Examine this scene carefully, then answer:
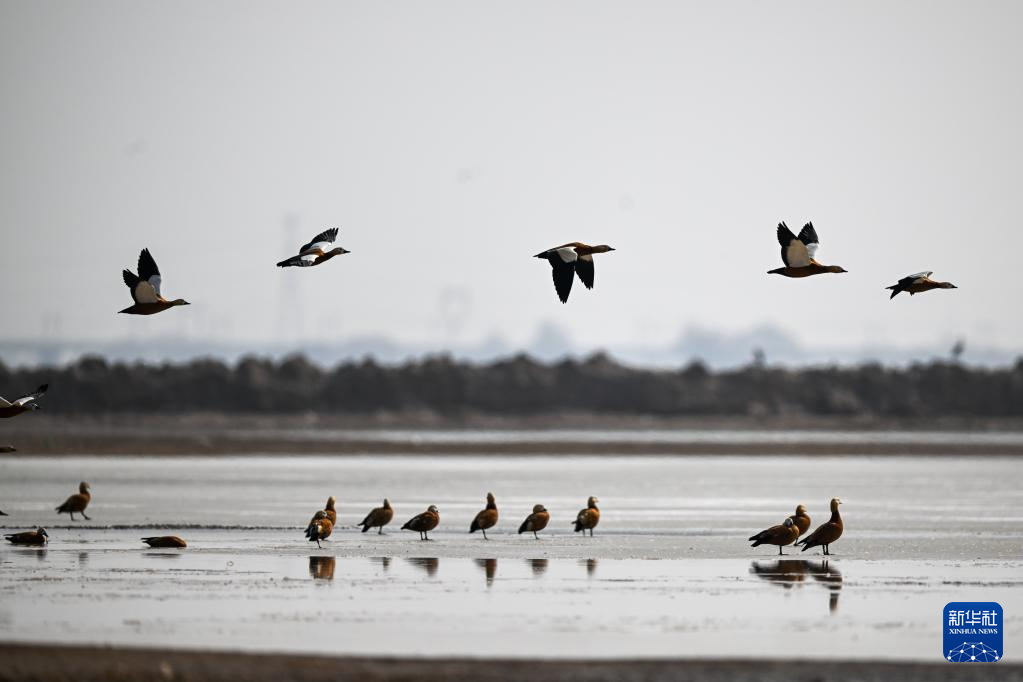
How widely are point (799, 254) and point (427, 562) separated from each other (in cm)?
631

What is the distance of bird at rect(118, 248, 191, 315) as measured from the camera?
21.2 m

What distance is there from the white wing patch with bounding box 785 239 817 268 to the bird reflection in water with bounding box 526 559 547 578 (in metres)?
5.09

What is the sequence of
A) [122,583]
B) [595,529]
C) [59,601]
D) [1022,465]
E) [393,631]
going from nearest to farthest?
[393,631] → [59,601] → [122,583] → [595,529] → [1022,465]

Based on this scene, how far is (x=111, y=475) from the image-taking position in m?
40.3

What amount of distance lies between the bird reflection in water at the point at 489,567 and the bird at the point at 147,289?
5215 millimetres

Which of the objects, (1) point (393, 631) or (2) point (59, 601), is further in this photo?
(2) point (59, 601)

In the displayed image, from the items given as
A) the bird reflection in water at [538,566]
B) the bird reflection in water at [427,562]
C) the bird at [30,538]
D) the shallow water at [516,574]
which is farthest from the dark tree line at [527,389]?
the bird reflection in water at [538,566]

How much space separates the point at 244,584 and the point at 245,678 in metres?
5.41

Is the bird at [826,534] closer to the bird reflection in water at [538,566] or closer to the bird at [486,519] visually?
the bird reflection in water at [538,566]

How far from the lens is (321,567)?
65.8 feet

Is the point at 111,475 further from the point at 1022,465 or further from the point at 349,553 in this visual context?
the point at 1022,465

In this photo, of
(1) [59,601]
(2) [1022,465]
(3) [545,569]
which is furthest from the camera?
(2) [1022,465]

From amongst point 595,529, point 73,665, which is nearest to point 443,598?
point 73,665

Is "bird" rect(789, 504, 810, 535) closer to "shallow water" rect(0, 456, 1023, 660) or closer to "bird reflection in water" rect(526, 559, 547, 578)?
"shallow water" rect(0, 456, 1023, 660)
